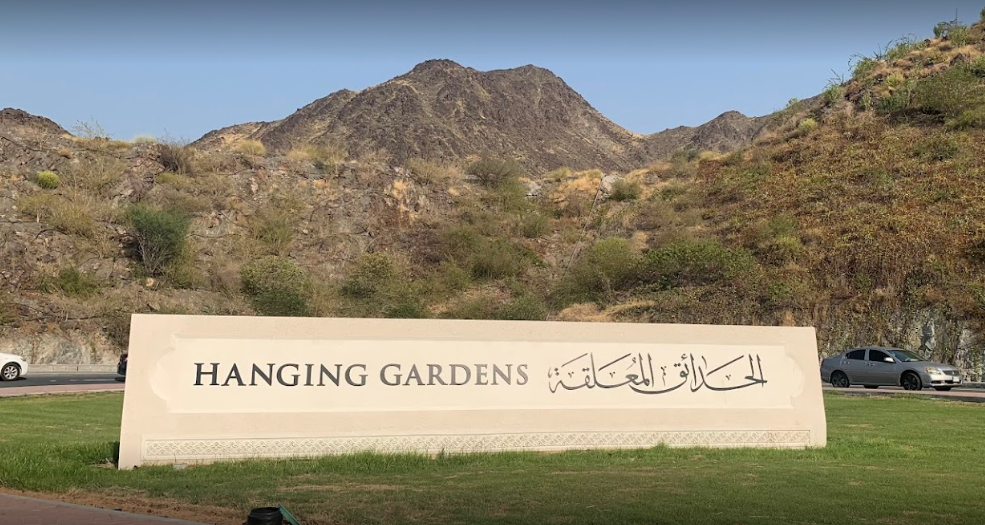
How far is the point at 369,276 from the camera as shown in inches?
1797

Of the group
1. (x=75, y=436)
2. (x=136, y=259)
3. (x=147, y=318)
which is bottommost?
(x=75, y=436)

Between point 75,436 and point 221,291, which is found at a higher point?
point 221,291

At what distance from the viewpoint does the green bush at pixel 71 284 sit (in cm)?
3850

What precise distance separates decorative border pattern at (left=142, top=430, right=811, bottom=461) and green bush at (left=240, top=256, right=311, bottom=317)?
93.8 feet

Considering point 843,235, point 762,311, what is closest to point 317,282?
point 762,311

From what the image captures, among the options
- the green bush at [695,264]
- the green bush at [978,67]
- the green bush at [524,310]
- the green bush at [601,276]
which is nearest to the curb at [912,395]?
the green bush at [695,264]

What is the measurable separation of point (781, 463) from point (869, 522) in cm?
409

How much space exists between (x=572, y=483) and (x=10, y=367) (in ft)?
75.0

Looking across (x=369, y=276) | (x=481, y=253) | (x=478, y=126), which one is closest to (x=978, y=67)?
(x=481, y=253)

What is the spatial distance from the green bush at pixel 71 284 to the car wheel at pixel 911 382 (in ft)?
108

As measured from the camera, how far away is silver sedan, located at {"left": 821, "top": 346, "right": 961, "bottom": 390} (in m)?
26.9

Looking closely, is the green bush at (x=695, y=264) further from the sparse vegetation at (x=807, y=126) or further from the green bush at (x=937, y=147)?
the sparse vegetation at (x=807, y=126)

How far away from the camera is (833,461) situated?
41.2ft

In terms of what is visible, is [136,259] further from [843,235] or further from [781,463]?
[781,463]
